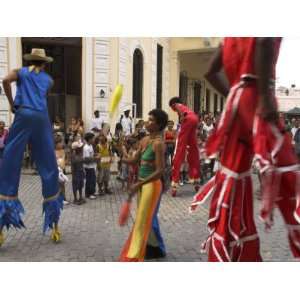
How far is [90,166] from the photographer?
706 centimetres

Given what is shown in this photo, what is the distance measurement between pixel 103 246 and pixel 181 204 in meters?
2.56

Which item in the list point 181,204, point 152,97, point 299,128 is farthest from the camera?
point 152,97

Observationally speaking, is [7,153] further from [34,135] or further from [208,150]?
[208,150]

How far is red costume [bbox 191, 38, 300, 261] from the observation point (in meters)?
2.28

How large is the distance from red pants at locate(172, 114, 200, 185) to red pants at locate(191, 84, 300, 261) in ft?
12.6

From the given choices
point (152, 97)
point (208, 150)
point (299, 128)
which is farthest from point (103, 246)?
point (152, 97)

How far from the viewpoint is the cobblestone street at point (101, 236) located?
Answer: 4.06m

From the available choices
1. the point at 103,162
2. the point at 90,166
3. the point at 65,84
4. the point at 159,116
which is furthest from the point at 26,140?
the point at 65,84

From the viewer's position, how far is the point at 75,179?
6.78 metres

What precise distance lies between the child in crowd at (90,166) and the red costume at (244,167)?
15.0 feet

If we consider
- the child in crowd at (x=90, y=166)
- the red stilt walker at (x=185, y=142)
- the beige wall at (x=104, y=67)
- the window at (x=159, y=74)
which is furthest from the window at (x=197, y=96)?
the child in crowd at (x=90, y=166)

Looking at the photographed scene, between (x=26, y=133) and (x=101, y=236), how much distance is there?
1458mm

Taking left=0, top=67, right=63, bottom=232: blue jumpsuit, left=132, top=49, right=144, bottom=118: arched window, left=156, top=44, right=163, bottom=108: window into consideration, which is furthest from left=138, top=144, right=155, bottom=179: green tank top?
left=156, top=44, right=163, bottom=108: window

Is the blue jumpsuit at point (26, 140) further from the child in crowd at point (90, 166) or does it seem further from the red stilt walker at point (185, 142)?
the child in crowd at point (90, 166)
